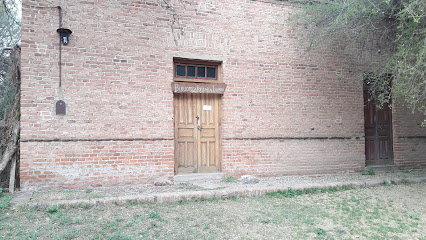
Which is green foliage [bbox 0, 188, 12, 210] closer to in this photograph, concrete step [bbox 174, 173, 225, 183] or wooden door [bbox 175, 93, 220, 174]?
concrete step [bbox 174, 173, 225, 183]

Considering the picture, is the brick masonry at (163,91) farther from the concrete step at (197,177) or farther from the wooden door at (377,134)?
the wooden door at (377,134)

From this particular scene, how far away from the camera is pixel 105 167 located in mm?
5949

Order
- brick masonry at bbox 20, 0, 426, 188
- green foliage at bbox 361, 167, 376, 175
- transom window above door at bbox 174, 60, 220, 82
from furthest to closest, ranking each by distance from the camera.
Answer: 1. green foliage at bbox 361, 167, 376, 175
2. transom window above door at bbox 174, 60, 220, 82
3. brick masonry at bbox 20, 0, 426, 188

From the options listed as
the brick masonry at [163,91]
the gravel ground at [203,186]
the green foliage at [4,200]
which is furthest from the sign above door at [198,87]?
the green foliage at [4,200]

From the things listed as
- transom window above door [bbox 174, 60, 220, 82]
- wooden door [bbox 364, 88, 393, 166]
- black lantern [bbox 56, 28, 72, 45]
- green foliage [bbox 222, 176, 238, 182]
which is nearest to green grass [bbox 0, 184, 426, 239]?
green foliage [bbox 222, 176, 238, 182]

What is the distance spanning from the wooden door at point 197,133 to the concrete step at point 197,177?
0.16 metres

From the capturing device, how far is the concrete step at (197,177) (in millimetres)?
6543

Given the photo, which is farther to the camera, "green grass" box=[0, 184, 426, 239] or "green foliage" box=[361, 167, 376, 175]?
"green foliage" box=[361, 167, 376, 175]

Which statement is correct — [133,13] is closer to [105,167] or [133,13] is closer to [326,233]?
[105,167]

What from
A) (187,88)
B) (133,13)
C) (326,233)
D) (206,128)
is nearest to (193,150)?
(206,128)

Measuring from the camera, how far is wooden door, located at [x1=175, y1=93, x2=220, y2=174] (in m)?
6.77

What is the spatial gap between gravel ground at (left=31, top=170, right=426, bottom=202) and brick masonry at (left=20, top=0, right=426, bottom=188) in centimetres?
23

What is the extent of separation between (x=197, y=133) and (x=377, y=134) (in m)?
5.32

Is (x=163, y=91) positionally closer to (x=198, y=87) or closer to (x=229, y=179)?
(x=198, y=87)
